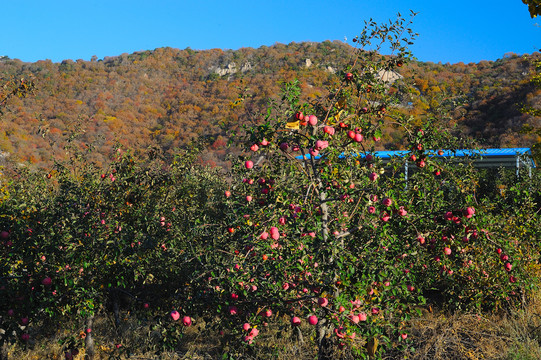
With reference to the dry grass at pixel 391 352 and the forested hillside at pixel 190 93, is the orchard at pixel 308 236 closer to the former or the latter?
the dry grass at pixel 391 352

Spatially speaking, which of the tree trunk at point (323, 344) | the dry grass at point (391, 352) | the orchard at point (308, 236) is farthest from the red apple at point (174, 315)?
the tree trunk at point (323, 344)

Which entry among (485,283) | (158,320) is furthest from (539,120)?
(158,320)

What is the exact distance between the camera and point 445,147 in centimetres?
464

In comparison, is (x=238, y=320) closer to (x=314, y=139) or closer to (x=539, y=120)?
(x=314, y=139)

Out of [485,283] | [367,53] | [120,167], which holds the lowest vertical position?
[485,283]

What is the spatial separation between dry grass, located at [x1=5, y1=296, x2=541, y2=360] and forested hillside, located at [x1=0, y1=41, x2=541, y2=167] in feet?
56.0

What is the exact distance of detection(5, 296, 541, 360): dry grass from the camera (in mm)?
5383

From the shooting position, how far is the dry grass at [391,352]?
5.38 metres

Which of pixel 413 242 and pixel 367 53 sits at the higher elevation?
pixel 367 53

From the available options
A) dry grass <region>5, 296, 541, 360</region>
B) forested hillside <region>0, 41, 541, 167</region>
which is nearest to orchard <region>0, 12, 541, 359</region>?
dry grass <region>5, 296, 541, 360</region>

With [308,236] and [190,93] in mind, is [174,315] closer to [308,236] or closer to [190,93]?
[308,236]

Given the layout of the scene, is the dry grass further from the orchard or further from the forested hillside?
the forested hillside

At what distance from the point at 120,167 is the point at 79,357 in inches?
114

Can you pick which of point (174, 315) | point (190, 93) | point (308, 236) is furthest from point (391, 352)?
point (190, 93)
